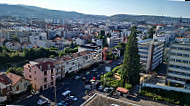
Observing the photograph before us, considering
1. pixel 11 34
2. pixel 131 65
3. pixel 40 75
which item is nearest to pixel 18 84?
pixel 40 75

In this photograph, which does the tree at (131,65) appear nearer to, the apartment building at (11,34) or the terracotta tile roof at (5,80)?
the terracotta tile roof at (5,80)

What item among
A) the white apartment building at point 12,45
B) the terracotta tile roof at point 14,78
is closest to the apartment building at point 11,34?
Answer: the white apartment building at point 12,45

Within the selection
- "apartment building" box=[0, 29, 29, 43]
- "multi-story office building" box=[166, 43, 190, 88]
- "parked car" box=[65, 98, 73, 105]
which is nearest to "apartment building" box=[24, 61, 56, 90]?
"parked car" box=[65, 98, 73, 105]

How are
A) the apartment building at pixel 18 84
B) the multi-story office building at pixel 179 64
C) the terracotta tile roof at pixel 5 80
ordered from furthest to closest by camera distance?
the multi-story office building at pixel 179 64, the apartment building at pixel 18 84, the terracotta tile roof at pixel 5 80

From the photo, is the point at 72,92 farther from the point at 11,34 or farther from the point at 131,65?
the point at 11,34

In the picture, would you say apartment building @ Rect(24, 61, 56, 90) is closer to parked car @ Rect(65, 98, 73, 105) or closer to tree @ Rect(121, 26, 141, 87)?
parked car @ Rect(65, 98, 73, 105)

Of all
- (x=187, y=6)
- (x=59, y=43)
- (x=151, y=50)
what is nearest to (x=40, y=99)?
(x=151, y=50)

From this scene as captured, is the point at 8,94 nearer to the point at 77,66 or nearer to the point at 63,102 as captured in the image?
the point at 63,102
